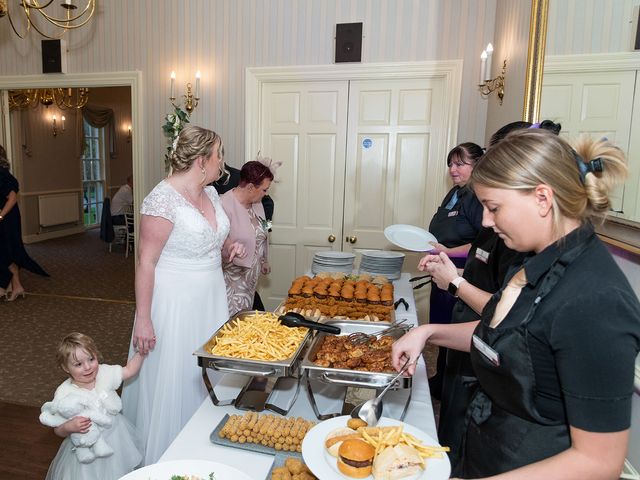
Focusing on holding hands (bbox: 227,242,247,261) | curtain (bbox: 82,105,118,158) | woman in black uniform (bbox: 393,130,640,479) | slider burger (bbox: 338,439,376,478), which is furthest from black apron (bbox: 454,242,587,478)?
curtain (bbox: 82,105,118,158)

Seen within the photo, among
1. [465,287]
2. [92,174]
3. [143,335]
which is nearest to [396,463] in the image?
[465,287]

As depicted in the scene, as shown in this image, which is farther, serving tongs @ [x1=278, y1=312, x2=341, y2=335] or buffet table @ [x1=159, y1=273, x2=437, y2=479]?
serving tongs @ [x1=278, y1=312, x2=341, y2=335]

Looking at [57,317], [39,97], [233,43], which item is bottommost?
[57,317]

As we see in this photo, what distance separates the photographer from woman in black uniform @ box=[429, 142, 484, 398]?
2.46 metres

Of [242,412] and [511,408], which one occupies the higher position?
[511,408]

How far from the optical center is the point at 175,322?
6.38ft

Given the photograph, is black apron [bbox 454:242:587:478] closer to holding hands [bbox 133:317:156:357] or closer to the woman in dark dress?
holding hands [bbox 133:317:156:357]

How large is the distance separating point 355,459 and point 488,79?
10.7ft

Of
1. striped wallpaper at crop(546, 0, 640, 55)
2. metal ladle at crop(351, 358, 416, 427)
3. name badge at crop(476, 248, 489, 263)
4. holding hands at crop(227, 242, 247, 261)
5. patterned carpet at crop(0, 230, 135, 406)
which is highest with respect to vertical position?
striped wallpaper at crop(546, 0, 640, 55)

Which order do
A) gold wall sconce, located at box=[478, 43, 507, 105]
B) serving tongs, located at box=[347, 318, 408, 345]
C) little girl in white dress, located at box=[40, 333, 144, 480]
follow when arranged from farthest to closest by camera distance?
gold wall sconce, located at box=[478, 43, 507, 105], little girl in white dress, located at box=[40, 333, 144, 480], serving tongs, located at box=[347, 318, 408, 345]

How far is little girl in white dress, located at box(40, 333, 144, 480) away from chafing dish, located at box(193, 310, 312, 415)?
0.54 m

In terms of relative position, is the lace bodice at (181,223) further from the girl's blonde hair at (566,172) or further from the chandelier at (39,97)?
the chandelier at (39,97)

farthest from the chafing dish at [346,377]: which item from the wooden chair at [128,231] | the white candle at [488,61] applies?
the wooden chair at [128,231]

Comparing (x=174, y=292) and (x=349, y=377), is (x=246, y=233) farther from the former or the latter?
(x=349, y=377)
